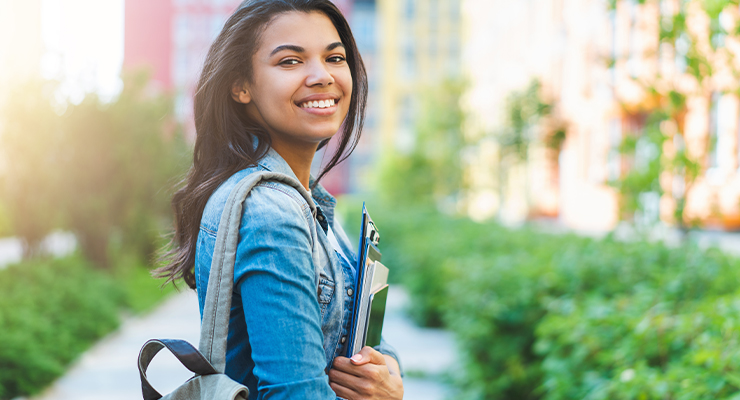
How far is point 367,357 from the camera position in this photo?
1.28 m

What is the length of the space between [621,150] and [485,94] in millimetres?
33641

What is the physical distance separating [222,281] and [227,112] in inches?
16.0

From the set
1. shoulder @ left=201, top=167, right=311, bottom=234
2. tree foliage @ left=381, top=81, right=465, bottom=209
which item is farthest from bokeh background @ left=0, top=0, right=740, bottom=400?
tree foliage @ left=381, top=81, right=465, bottom=209

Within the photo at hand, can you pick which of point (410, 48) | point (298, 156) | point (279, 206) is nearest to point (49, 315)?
point (298, 156)

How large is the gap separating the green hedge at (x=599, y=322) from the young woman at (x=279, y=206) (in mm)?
1545

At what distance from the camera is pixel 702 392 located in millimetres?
2262

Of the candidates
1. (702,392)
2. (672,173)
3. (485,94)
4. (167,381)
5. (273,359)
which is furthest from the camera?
(485,94)

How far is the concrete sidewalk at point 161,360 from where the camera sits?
549 centimetres

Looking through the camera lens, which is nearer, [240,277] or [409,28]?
[240,277]

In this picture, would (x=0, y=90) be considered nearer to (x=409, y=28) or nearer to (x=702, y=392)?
(x=702, y=392)

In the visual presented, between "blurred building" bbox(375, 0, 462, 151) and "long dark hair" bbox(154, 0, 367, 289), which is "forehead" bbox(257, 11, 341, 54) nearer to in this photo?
"long dark hair" bbox(154, 0, 367, 289)

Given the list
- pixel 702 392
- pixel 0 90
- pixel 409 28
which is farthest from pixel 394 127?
pixel 702 392

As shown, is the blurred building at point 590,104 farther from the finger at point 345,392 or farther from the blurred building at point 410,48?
the blurred building at point 410,48

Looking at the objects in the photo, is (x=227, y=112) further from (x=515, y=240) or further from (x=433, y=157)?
(x=433, y=157)
